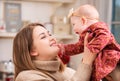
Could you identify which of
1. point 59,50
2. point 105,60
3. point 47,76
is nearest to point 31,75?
point 47,76

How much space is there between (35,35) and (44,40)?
0.22 ft

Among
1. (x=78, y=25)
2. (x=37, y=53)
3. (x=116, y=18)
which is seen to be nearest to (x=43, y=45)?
(x=37, y=53)

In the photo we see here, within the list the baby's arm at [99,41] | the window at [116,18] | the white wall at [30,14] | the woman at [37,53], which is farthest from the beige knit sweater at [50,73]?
the white wall at [30,14]

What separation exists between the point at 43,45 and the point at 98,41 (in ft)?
1.35

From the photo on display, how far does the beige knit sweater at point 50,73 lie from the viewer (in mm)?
1386

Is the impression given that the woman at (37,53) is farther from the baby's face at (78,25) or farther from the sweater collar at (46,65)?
the baby's face at (78,25)

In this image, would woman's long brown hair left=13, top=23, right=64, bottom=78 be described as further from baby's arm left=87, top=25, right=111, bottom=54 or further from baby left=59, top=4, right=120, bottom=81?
baby's arm left=87, top=25, right=111, bottom=54

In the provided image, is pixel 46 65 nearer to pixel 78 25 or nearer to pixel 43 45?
pixel 43 45

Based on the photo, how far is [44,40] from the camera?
A: 1608 millimetres

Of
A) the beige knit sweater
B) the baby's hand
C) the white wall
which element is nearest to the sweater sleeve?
the beige knit sweater

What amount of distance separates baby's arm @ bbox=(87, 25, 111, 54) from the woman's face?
1.04 feet

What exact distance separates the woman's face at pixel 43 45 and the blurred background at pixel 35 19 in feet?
4.56

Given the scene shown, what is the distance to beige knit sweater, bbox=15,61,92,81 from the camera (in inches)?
54.6

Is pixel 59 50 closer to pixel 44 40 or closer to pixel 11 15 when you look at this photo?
pixel 44 40
